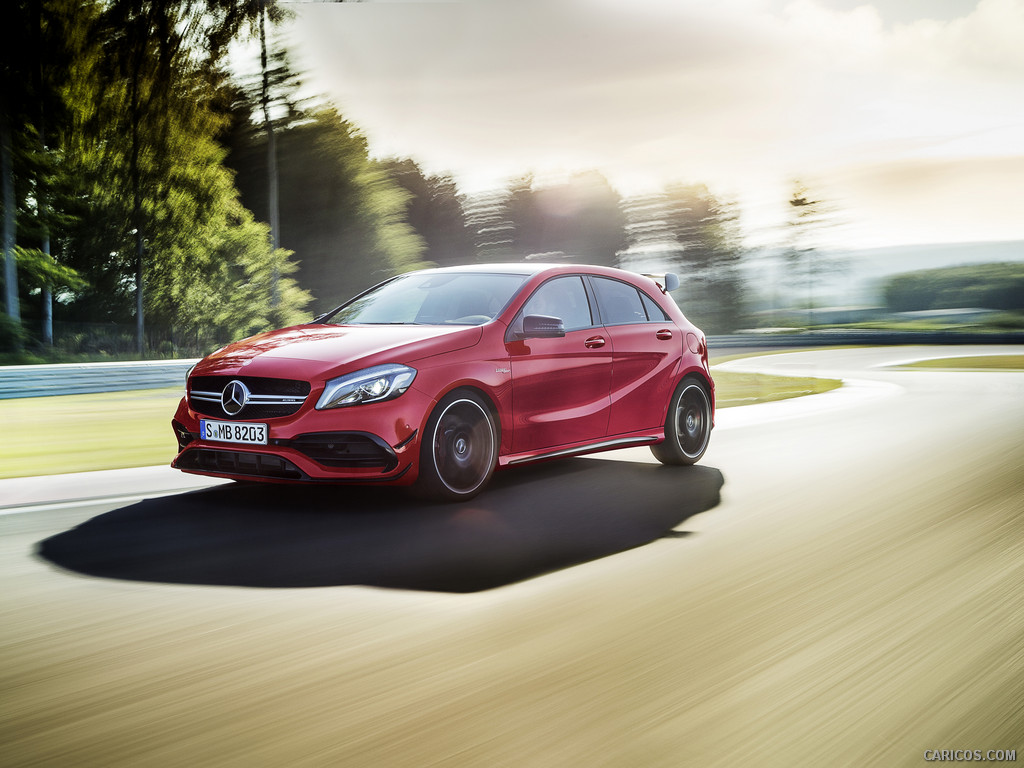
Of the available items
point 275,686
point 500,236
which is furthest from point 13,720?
point 500,236

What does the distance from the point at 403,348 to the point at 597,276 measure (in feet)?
7.98

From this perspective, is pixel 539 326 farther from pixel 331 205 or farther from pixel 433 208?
pixel 433 208

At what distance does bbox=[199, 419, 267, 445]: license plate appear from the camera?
6.53 m

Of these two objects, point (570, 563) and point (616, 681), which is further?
point (570, 563)

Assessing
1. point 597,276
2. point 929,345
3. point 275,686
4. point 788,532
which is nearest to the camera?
point 275,686

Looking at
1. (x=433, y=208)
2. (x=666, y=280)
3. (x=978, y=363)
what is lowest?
(x=978, y=363)

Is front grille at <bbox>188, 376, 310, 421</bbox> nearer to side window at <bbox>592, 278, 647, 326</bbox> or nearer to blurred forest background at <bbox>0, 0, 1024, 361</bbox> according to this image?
side window at <bbox>592, 278, 647, 326</bbox>

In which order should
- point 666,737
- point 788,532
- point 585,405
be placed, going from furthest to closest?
point 585,405, point 788,532, point 666,737

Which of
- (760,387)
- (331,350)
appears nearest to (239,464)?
(331,350)

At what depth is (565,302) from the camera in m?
8.16

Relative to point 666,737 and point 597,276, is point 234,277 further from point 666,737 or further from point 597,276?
point 666,737

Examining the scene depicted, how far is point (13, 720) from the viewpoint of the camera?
10.7 feet

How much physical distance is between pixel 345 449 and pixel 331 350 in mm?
751

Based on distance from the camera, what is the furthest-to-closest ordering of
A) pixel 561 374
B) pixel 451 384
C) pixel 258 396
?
pixel 561 374 < pixel 451 384 < pixel 258 396
